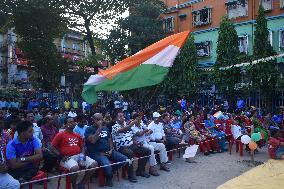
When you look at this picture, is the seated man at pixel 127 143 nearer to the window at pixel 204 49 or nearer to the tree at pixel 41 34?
the tree at pixel 41 34

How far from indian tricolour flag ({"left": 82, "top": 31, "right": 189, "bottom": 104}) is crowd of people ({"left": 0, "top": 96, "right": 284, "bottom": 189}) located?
719 millimetres

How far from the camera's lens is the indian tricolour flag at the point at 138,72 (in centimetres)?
887

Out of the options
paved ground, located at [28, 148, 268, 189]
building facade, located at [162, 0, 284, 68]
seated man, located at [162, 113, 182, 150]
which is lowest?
paved ground, located at [28, 148, 268, 189]

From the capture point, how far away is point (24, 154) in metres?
6.98

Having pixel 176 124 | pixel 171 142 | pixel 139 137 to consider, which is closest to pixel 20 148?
pixel 139 137

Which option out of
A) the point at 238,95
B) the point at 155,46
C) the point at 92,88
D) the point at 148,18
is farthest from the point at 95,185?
the point at 148,18

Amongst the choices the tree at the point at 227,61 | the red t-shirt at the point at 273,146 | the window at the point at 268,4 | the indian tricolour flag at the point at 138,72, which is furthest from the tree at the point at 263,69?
the indian tricolour flag at the point at 138,72

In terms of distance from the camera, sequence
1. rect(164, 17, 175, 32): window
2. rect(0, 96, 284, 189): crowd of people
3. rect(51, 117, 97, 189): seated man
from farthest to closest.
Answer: rect(164, 17, 175, 32): window < rect(51, 117, 97, 189): seated man < rect(0, 96, 284, 189): crowd of people

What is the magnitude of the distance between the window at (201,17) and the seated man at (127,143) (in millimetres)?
22847

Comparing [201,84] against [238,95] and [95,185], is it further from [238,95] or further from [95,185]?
[95,185]

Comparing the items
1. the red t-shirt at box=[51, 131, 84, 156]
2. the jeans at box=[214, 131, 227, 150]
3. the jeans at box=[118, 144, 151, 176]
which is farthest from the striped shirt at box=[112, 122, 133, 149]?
the jeans at box=[214, 131, 227, 150]

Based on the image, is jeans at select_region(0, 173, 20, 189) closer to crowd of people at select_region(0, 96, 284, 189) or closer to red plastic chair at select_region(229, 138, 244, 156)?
crowd of people at select_region(0, 96, 284, 189)

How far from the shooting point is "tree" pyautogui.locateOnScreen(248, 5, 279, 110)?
22141 millimetres

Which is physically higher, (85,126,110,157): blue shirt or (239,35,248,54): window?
(239,35,248,54): window
